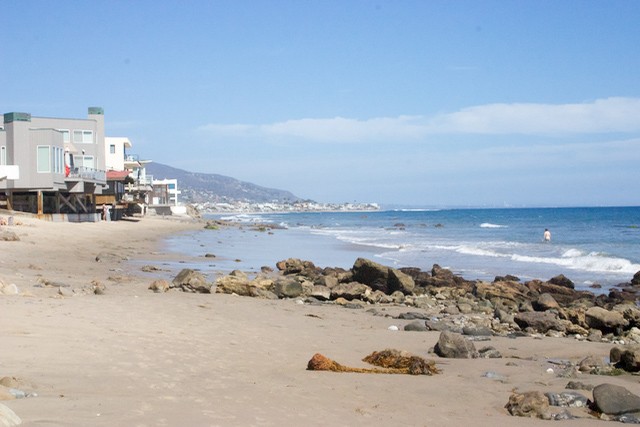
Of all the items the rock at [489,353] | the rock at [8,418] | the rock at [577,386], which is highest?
the rock at [8,418]

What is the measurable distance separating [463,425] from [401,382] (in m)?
1.91

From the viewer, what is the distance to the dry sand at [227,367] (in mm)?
6641

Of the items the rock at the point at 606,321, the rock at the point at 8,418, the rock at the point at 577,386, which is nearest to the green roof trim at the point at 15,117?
the rock at the point at 606,321

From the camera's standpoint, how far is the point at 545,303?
58.3 ft

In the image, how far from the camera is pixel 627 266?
30047mm

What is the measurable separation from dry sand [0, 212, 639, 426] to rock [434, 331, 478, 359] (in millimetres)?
245

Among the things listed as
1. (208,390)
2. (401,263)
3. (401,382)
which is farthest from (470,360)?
(401,263)

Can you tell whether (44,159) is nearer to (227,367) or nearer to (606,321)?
(606,321)

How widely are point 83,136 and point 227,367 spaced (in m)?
56.7

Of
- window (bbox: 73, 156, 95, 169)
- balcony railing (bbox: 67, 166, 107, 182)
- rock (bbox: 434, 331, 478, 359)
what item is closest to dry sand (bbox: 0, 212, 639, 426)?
rock (bbox: 434, 331, 478, 359)

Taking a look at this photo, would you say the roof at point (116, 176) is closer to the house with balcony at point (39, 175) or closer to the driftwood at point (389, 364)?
the house with balcony at point (39, 175)

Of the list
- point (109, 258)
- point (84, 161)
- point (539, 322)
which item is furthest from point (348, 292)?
point (84, 161)

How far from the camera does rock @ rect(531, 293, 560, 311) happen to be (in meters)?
17.6

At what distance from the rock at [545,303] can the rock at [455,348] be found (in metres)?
7.73
